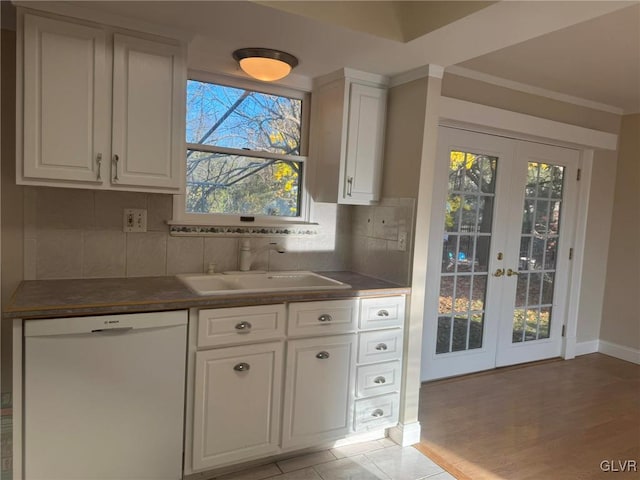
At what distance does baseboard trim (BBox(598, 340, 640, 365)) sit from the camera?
414 centimetres

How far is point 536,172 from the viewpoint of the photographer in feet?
12.5

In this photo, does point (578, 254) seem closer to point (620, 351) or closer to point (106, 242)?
point (620, 351)

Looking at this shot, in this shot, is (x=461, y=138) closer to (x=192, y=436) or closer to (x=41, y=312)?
(x=192, y=436)

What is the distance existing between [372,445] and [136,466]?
4.26ft

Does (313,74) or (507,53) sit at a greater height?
(507,53)

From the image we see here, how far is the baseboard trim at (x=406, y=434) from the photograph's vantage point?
260 centimetres

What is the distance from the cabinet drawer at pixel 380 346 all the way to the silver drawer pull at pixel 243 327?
26.5 inches

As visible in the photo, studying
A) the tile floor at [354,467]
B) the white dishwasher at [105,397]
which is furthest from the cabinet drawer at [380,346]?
the white dishwasher at [105,397]

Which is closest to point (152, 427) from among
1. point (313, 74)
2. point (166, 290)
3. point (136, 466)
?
point (136, 466)

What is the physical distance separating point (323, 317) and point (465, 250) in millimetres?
1650

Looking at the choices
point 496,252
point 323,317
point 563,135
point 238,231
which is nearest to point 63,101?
point 238,231

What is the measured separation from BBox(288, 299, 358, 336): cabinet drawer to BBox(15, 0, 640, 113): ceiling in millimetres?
1311

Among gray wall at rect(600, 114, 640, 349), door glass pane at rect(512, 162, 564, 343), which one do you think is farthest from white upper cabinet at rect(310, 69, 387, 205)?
gray wall at rect(600, 114, 640, 349)

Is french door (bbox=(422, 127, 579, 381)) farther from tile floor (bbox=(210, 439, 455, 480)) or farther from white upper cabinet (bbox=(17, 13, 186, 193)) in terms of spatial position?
white upper cabinet (bbox=(17, 13, 186, 193))
